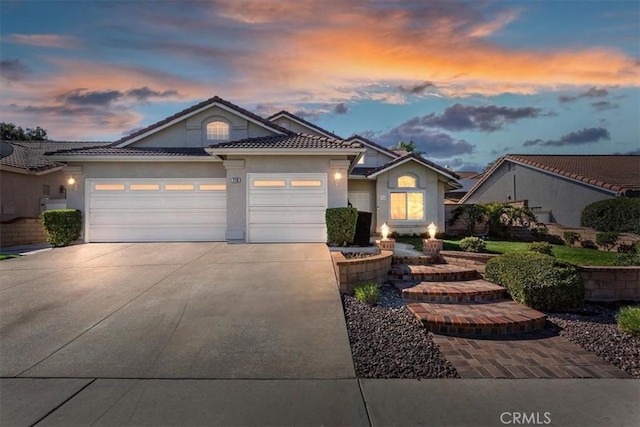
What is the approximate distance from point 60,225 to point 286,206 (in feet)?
24.9

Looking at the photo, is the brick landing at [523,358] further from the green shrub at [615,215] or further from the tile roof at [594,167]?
the tile roof at [594,167]

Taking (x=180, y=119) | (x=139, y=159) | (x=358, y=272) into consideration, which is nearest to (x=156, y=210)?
(x=139, y=159)

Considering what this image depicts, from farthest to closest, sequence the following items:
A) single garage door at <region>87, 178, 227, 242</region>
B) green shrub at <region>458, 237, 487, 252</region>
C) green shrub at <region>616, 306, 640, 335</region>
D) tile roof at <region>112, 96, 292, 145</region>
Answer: tile roof at <region>112, 96, 292, 145</region> → single garage door at <region>87, 178, 227, 242</region> → green shrub at <region>458, 237, 487, 252</region> → green shrub at <region>616, 306, 640, 335</region>

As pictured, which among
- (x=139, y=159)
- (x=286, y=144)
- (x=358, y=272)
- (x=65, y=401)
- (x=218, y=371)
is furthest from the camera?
(x=139, y=159)

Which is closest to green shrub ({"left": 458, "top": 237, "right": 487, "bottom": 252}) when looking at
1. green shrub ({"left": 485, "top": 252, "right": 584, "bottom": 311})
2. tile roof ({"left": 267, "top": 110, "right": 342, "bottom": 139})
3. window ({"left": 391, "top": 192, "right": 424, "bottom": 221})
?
green shrub ({"left": 485, "top": 252, "right": 584, "bottom": 311})

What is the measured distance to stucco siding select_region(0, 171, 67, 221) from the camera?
50.2 ft

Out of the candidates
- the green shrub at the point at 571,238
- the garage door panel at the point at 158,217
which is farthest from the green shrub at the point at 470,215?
the garage door panel at the point at 158,217

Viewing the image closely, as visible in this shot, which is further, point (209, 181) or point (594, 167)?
point (594, 167)

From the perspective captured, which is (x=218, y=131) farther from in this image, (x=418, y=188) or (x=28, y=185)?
(x=28, y=185)

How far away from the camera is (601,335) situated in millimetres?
4809

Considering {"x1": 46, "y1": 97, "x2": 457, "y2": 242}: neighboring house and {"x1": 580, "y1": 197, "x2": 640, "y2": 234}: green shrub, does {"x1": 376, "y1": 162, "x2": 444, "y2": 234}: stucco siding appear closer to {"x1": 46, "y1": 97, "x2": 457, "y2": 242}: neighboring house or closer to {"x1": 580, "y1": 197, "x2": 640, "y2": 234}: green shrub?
{"x1": 46, "y1": 97, "x2": 457, "y2": 242}: neighboring house

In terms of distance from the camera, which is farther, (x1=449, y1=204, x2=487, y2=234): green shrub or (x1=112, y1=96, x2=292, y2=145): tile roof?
(x1=449, y1=204, x2=487, y2=234): green shrub

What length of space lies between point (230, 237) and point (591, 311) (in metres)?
9.59

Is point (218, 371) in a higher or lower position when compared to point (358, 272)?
lower
